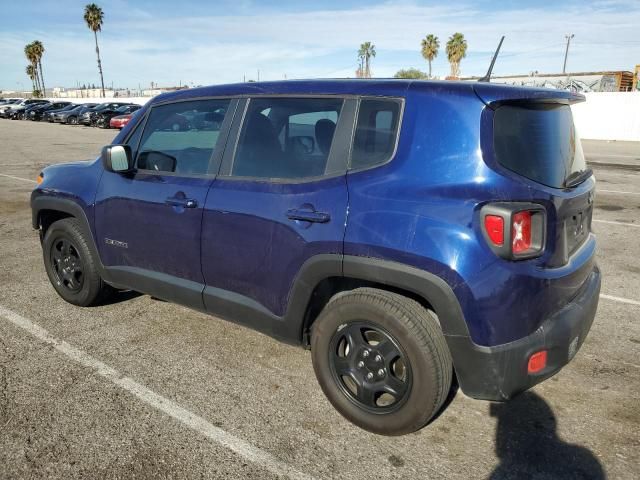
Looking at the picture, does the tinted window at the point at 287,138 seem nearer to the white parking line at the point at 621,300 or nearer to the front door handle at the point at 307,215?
the front door handle at the point at 307,215

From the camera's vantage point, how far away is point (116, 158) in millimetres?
3488

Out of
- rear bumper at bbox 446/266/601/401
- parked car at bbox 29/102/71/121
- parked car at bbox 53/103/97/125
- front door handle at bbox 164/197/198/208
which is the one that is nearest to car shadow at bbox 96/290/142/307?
front door handle at bbox 164/197/198/208

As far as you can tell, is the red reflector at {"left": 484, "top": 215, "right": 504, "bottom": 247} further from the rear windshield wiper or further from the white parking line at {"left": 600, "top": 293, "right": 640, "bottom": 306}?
the white parking line at {"left": 600, "top": 293, "right": 640, "bottom": 306}

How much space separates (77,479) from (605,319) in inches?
150

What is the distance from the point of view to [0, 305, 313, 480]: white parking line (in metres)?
2.42

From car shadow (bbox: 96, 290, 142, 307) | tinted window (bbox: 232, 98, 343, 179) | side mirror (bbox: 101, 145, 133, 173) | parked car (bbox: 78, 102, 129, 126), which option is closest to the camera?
tinted window (bbox: 232, 98, 343, 179)

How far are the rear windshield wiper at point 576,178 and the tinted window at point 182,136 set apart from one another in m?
2.00

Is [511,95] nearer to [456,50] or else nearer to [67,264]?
[67,264]

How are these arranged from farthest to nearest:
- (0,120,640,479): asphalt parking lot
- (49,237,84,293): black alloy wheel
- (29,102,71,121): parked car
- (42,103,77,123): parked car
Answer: (29,102,71,121): parked car, (42,103,77,123): parked car, (49,237,84,293): black alloy wheel, (0,120,640,479): asphalt parking lot

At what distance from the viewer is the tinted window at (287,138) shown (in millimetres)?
2766

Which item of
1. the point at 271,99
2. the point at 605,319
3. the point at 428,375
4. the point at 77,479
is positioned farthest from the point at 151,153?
the point at 605,319

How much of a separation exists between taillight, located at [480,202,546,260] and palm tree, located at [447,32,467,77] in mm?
60327

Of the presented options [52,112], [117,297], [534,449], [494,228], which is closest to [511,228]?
[494,228]

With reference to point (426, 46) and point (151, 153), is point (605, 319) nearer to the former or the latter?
point (151, 153)
